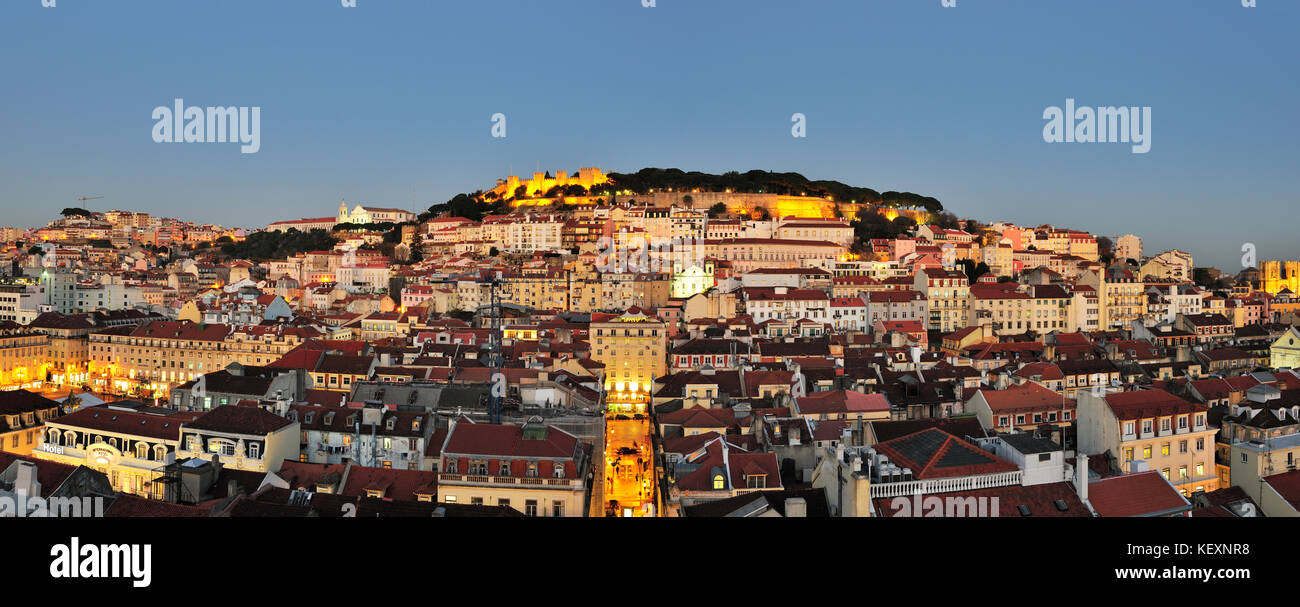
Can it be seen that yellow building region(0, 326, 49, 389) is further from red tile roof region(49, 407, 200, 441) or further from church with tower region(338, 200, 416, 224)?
church with tower region(338, 200, 416, 224)

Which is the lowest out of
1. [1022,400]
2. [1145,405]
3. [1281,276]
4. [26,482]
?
Result: [26,482]

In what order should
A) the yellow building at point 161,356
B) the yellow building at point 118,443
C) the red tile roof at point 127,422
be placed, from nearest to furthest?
the yellow building at point 118,443 → the red tile roof at point 127,422 → the yellow building at point 161,356

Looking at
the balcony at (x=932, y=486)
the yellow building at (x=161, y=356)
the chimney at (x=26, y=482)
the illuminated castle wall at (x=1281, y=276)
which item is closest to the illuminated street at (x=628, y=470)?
the balcony at (x=932, y=486)

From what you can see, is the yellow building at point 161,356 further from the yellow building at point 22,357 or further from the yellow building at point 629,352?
the yellow building at point 629,352

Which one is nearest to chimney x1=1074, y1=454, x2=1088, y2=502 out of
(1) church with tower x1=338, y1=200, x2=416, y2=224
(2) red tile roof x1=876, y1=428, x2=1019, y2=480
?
(2) red tile roof x1=876, y1=428, x2=1019, y2=480

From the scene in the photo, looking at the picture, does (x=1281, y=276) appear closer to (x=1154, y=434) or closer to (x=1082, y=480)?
(x=1154, y=434)

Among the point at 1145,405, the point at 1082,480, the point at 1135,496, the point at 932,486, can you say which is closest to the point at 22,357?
the point at 932,486
